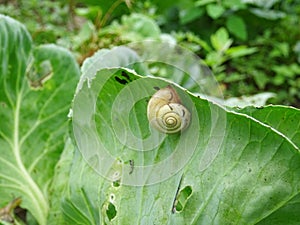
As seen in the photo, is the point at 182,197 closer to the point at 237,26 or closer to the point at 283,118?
the point at 283,118

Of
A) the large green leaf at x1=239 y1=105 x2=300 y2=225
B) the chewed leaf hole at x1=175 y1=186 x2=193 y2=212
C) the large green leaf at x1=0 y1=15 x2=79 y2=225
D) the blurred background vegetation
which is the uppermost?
the large green leaf at x1=239 y1=105 x2=300 y2=225

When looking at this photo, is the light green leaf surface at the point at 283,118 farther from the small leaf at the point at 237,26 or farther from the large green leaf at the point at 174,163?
the small leaf at the point at 237,26

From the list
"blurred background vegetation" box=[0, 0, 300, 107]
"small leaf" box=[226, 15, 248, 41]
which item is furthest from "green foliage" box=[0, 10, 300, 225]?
"small leaf" box=[226, 15, 248, 41]

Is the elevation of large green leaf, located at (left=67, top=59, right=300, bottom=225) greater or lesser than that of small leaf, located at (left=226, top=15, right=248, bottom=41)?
greater

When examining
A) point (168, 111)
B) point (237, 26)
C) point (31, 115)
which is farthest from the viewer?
point (237, 26)

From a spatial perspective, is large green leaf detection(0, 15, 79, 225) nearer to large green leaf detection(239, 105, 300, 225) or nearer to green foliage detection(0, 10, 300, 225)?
green foliage detection(0, 10, 300, 225)

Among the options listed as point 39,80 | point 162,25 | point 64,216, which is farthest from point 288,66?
point 64,216

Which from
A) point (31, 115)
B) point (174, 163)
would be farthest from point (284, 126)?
point (31, 115)
